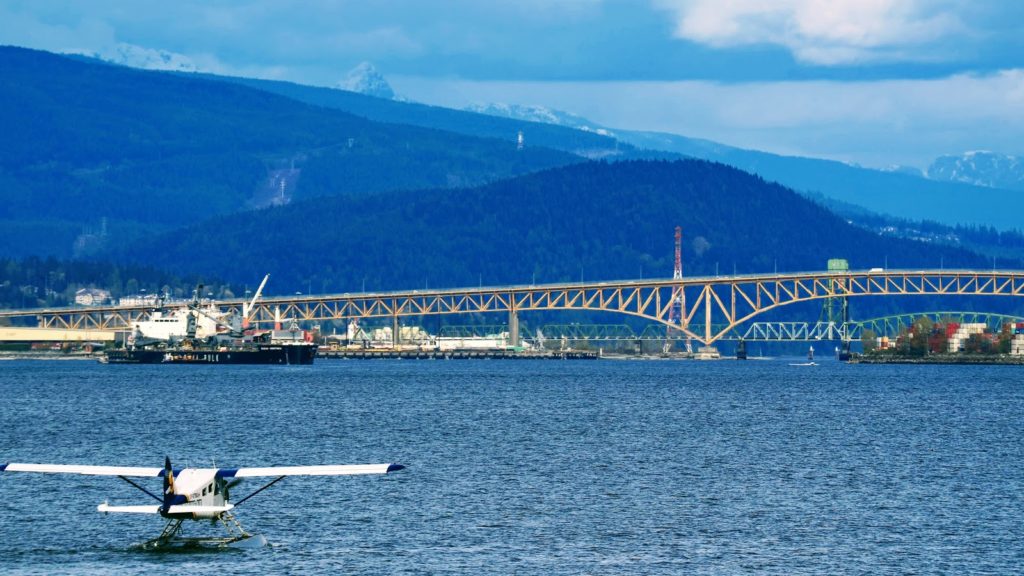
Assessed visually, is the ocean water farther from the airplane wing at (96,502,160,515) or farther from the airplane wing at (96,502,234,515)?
the airplane wing at (96,502,234,515)

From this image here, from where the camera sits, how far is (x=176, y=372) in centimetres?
18825

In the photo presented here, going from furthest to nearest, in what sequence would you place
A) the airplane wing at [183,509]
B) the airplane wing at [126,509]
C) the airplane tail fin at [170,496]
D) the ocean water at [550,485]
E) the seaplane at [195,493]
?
the ocean water at [550,485], the seaplane at [195,493], the airplane tail fin at [170,496], the airplane wing at [183,509], the airplane wing at [126,509]

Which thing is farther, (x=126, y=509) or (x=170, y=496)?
(x=126, y=509)

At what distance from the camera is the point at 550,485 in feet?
210

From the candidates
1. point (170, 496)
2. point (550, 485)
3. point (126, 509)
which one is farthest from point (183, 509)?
point (550, 485)

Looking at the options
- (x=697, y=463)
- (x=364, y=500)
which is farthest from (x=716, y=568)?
(x=697, y=463)

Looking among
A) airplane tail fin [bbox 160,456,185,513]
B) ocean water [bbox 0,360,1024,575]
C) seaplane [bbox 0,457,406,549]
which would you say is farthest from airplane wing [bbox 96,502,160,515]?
ocean water [bbox 0,360,1024,575]

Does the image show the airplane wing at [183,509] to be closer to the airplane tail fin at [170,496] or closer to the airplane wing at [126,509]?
the airplane wing at [126,509]

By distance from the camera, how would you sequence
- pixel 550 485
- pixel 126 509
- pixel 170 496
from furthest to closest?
pixel 550 485 < pixel 126 509 < pixel 170 496

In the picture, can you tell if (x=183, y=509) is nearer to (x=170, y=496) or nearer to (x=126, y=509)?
(x=170, y=496)

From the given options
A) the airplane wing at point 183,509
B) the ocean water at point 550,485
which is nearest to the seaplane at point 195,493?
the airplane wing at point 183,509

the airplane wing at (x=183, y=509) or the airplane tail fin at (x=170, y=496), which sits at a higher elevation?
the airplane tail fin at (x=170, y=496)

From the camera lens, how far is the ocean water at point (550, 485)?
159 ft

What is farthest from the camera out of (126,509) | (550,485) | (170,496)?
(550,485)
